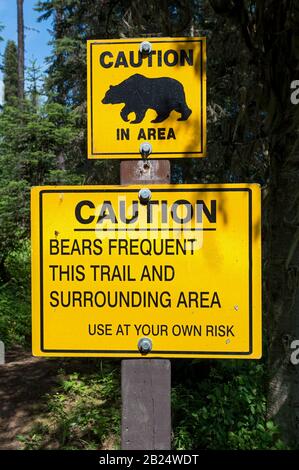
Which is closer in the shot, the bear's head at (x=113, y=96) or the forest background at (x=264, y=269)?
the bear's head at (x=113, y=96)

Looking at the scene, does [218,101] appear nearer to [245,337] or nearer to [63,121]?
[63,121]

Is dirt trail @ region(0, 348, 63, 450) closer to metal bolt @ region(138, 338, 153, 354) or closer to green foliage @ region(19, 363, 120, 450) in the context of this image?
green foliage @ region(19, 363, 120, 450)

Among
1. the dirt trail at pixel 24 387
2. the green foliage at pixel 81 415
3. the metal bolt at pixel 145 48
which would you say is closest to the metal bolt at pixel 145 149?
the metal bolt at pixel 145 48

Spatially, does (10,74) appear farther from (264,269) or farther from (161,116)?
(161,116)

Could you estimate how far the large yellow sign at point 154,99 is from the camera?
6.46ft

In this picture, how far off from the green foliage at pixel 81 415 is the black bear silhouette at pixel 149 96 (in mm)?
4142

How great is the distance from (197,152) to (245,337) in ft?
2.59

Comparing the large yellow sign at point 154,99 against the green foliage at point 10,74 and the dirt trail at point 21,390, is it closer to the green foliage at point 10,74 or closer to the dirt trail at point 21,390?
the dirt trail at point 21,390

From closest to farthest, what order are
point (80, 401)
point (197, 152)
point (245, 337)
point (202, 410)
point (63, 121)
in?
point (245, 337)
point (197, 152)
point (202, 410)
point (80, 401)
point (63, 121)

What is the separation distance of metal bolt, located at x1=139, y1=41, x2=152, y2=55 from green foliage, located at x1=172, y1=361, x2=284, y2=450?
9.93 ft

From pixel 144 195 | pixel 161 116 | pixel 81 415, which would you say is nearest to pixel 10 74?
pixel 81 415

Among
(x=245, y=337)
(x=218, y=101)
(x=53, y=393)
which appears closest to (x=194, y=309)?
(x=245, y=337)

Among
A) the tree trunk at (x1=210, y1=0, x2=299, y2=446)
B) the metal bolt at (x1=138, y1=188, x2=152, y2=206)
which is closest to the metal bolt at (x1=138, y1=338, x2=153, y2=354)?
the metal bolt at (x1=138, y1=188, x2=152, y2=206)
